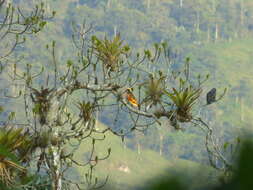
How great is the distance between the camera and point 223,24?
166 metres

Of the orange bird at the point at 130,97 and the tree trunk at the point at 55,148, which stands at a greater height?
the orange bird at the point at 130,97

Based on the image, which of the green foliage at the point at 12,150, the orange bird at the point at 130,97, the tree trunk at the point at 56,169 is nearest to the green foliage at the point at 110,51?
the orange bird at the point at 130,97

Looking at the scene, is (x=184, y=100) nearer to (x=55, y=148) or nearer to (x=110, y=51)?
(x=110, y=51)

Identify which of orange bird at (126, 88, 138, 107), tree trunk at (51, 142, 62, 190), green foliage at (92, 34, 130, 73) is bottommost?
tree trunk at (51, 142, 62, 190)

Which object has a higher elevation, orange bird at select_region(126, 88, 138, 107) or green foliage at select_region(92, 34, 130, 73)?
green foliage at select_region(92, 34, 130, 73)

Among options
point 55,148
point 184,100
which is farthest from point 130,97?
point 55,148

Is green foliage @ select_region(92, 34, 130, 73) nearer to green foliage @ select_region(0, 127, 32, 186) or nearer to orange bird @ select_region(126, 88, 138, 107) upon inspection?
orange bird @ select_region(126, 88, 138, 107)

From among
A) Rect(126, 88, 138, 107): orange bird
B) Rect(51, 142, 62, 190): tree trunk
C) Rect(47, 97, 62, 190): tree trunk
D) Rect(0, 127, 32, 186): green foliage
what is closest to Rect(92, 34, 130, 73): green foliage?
Rect(126, 88, 138, 107): orange bird

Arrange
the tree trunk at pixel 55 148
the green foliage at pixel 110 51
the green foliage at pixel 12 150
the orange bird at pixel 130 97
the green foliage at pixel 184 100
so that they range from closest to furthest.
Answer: the green foliage at pixel 12 150 < the green foliage at pixel 184 100 < the tree trunk at pixel 55 148 < the orange bird at pixel 130 97 < the green foliage at pixel 110 51

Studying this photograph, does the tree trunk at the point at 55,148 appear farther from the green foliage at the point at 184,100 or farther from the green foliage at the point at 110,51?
the green foliage at the point at 184,100

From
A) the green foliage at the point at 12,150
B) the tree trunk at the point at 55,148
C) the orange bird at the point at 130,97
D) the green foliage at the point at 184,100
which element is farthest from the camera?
the orange bird at the point at 130,97

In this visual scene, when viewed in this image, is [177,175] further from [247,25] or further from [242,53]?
[247,25]

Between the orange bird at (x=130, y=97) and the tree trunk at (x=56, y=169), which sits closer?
the tree trunk at (x=56, y=169)

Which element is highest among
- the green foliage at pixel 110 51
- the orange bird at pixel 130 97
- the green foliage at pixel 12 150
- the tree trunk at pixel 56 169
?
the green foliage at pixel 110 51
